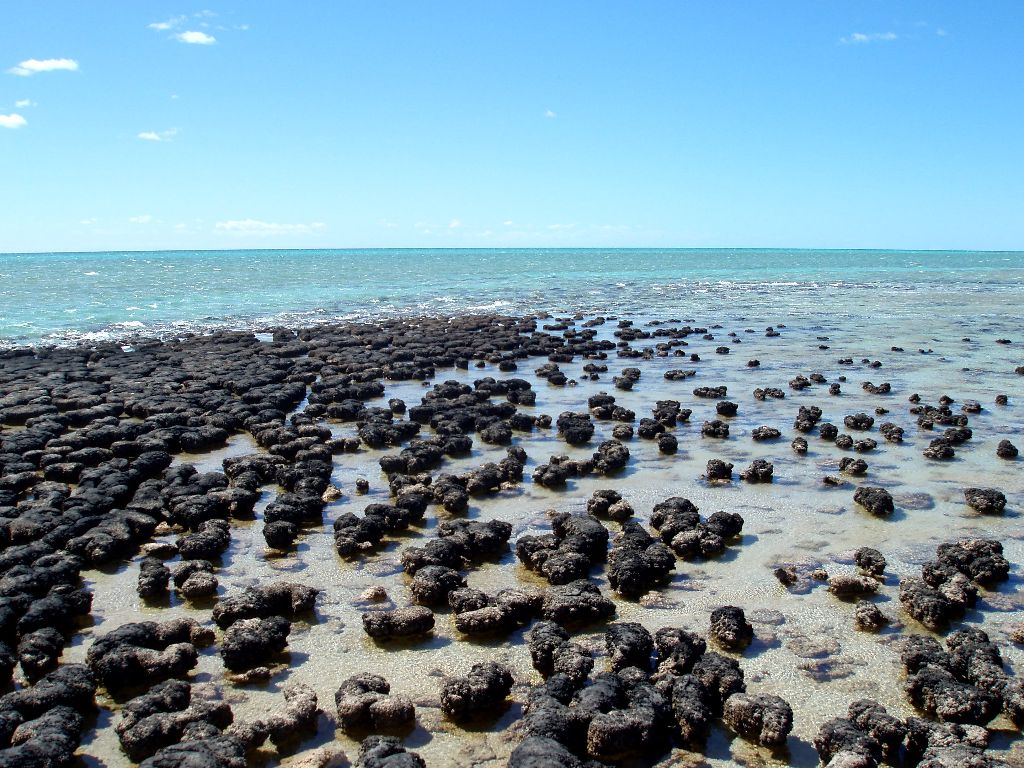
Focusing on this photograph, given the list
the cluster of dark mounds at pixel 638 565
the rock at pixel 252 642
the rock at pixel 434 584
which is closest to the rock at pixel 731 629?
the cluster of dark mounds at pixel 638 565

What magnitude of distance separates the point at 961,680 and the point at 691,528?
3580mm

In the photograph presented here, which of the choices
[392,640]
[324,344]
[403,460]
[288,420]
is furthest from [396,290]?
[392,640]

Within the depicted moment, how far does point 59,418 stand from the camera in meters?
16.3

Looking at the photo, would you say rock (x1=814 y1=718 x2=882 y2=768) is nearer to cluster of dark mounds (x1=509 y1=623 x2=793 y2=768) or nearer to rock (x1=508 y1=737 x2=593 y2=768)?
cluster of dark mounds (x1=509 y1=623 x2=793 y2=768)

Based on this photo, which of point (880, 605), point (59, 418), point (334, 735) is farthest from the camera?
point (59, 418)

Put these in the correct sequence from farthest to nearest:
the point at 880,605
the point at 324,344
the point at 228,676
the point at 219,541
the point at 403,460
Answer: the point at 324,344 < the point at 403,460 < the point at 219,541 < the point at 880,605 < the point at 228,676

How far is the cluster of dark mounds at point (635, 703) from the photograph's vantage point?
18.7 feet

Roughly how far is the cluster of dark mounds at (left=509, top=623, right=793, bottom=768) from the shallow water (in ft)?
0.62

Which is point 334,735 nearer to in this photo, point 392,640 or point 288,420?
point 392,640

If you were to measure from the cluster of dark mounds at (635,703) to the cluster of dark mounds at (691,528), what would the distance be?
2379 mm

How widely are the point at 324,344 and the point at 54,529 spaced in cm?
1860

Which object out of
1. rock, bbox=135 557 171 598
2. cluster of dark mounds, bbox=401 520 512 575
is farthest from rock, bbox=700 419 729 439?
rock, bbox=135 557 171 598

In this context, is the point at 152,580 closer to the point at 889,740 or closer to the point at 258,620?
the point at 258,620

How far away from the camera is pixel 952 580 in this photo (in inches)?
320
